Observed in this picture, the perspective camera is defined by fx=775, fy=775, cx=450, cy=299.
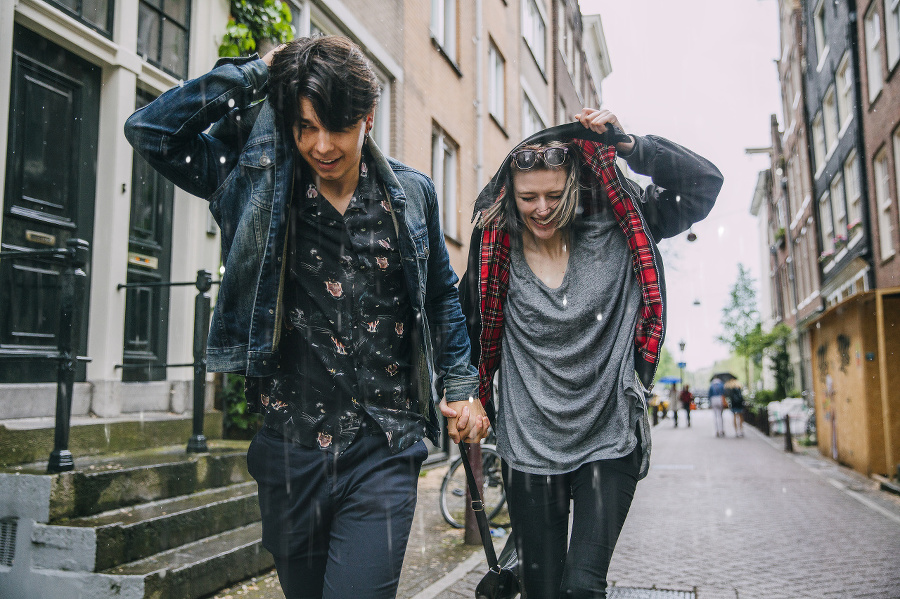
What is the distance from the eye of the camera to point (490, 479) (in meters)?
7.61

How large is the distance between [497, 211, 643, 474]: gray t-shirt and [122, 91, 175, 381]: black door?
15.2 ft

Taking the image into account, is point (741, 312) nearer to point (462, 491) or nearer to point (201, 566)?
point (462, 491)

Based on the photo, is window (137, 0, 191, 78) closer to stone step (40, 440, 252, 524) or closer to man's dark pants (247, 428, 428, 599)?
stone step (40, 440, 252, 524)

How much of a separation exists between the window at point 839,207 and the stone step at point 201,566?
19.8 metres

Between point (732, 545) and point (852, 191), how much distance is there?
642 inches

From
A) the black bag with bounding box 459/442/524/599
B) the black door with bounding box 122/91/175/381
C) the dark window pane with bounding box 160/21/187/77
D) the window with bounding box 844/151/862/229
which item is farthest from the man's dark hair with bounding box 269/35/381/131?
the window with bounding box 844/151/862/229

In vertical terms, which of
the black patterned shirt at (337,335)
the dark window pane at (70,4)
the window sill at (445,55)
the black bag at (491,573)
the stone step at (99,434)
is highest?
the window sill at (445,55)

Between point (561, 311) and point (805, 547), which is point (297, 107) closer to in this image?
point (561, 311)

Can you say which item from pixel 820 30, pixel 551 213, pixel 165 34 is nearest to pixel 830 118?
pixel 820 30

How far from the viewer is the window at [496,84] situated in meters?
16.7

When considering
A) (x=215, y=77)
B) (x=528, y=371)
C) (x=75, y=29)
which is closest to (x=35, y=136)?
(x=75, y=29)

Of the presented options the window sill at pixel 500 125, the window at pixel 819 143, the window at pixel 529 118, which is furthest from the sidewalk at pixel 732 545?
the window at pixel 819 143

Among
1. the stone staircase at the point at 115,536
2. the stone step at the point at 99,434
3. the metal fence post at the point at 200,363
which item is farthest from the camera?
the metal fence post at the point at 200,363

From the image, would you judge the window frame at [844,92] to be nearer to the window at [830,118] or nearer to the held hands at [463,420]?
the window at [830,118]
